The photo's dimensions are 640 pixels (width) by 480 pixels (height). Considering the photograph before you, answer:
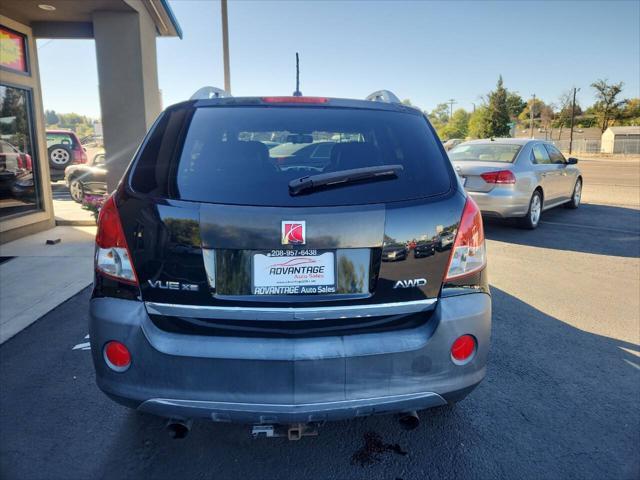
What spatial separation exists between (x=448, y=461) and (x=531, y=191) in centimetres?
702

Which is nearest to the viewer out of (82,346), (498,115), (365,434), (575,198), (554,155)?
(365,434)

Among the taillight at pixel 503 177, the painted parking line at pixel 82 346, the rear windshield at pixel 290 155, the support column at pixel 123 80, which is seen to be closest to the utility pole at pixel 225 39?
the support column at pixel 123 80

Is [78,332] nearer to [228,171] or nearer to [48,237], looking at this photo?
[228,171]

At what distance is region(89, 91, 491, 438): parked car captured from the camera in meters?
1.95

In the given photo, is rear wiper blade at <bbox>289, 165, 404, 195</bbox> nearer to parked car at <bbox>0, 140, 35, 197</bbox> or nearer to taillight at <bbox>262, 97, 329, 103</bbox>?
taillight at <bbox>262, 97, 329, 103</bbox>

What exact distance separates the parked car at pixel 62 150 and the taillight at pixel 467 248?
59.6 feet

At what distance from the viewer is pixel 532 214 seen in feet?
28.4

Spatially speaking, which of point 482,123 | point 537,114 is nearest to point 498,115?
point 482,123

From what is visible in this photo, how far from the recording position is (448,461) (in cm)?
242

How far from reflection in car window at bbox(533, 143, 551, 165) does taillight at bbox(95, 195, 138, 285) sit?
8430mm

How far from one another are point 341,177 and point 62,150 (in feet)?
59.2

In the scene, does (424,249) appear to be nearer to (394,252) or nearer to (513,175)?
(394,252)

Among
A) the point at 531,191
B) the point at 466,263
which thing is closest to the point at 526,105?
the point at 531,191

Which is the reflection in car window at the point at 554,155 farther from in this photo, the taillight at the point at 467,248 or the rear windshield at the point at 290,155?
the taillight at the point at 467,248
